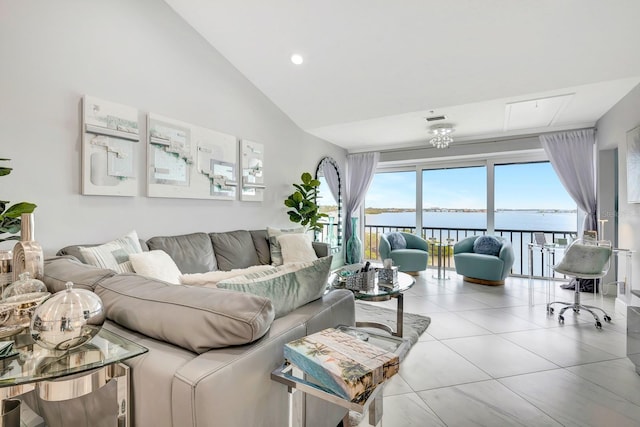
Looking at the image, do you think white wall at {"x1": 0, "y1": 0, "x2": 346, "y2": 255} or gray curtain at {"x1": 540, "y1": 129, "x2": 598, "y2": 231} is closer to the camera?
white wall at {"x1": 0, "y1": 0, "x2": 346, "y2": 255}

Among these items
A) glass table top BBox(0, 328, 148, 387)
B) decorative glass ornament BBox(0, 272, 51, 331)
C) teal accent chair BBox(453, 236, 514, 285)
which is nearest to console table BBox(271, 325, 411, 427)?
glass table top BBox(0, 328, 148, 387)

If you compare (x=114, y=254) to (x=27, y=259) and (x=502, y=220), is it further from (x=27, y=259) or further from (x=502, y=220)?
(x=502, y=220)

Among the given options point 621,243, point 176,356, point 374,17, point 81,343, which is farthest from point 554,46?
point 81,343

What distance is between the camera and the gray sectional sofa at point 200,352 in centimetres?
75

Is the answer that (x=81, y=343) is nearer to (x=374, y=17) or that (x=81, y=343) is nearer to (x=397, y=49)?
(x=374, y=17)

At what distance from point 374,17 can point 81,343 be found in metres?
3.02

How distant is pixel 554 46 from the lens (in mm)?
2590

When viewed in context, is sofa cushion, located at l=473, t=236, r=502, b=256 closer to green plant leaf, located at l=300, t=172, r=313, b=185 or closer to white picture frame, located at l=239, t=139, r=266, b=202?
green plant leaf, located at l=300, t=172, r=313, b=185

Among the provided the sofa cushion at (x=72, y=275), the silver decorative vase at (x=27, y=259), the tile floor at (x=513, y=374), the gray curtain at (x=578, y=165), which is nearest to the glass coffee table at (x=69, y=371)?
the sofa cushion at (x=72, y=275)

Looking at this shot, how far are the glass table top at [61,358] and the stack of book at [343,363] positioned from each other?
463mm

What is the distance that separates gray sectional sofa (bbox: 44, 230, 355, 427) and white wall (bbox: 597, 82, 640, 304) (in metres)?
3.55

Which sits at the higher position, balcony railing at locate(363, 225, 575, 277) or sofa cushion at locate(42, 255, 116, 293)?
sofa cushion at locate(42, 255, 116, 293)

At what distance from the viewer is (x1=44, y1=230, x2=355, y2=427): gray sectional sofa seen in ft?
2.46

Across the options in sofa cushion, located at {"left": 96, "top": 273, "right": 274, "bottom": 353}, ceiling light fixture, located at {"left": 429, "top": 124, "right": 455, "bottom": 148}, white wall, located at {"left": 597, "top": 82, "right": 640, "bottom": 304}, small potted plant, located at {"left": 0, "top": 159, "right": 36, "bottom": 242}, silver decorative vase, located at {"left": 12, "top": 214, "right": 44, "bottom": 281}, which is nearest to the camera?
sofa cushion, located at {"left": 96, "top": 273, "right": 274, "bottom": 353}
